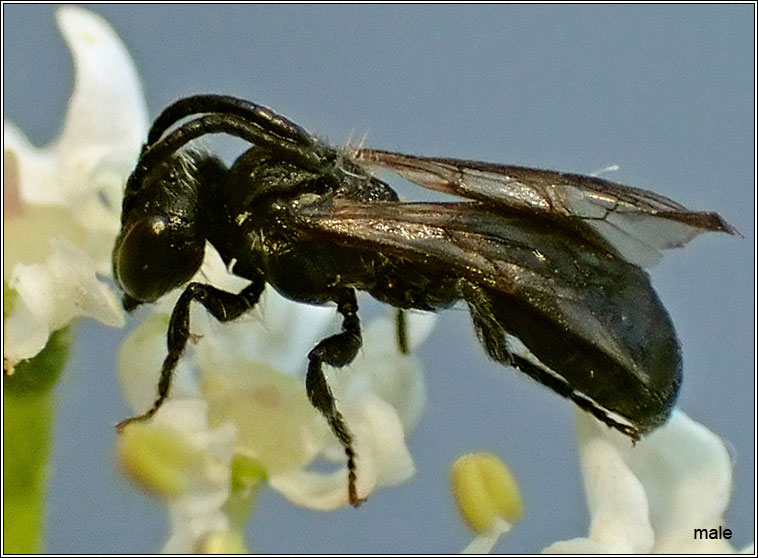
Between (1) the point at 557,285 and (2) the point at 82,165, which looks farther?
(2) the point at 82,165

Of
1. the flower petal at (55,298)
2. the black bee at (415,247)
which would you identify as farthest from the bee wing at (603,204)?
the flower petal at (55,298)

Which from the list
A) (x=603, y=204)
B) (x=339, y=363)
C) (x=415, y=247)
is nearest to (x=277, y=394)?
(x=339, y=363)

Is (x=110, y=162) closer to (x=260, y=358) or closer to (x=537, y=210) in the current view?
(x=260, y=358)

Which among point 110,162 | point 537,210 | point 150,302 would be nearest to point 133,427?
point 150,302

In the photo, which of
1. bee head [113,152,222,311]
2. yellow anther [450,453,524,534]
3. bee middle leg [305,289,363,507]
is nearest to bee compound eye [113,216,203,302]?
bee head [113,152,222,311]

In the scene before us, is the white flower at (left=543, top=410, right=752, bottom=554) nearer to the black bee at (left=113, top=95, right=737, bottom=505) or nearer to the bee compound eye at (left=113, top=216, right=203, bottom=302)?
the black bee at (left=113, top=95, right=737, bottom=505)

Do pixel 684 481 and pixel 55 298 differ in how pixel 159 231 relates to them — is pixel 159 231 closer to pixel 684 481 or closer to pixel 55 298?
pixel 55 298

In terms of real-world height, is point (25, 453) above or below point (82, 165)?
below
